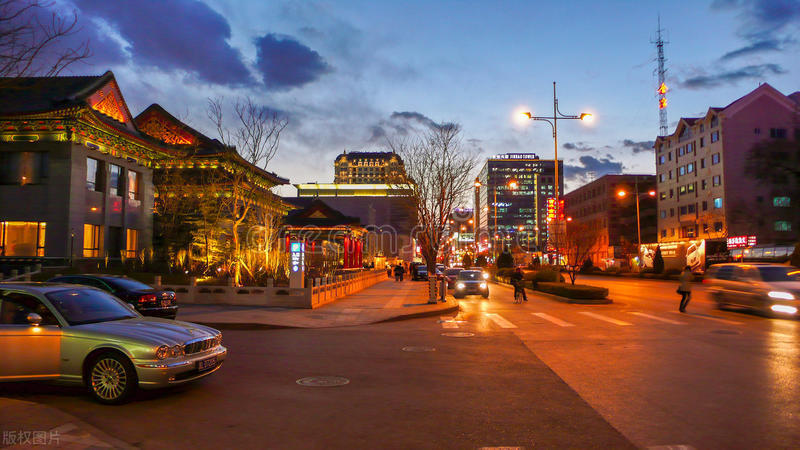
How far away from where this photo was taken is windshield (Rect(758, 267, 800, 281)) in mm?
17203

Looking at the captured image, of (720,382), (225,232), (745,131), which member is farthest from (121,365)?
(745,131)

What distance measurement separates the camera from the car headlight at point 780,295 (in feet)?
53.3

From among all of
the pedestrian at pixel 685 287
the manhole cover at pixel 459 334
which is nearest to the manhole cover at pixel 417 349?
the manhole cover at pixel 459 334

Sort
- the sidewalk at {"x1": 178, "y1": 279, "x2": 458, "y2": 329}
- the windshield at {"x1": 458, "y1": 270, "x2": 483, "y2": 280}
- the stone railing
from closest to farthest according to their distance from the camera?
the sidewalk at {"x1": 178, "y1": 279, "x2": 458, "y2": 329} < the stone railing < the windshield at {"x1": 458, "y1": 270, "x2": 483, "y2": 280}

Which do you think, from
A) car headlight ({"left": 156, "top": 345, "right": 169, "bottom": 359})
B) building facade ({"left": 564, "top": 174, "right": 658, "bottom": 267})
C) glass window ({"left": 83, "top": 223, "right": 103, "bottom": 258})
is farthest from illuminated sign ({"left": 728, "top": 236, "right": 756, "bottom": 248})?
car headlight ({"left": 156, "top": 345, "right": 169, "bottom": 359})

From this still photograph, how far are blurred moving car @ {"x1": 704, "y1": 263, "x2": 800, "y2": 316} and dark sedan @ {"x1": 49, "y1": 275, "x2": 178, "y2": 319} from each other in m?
18.3

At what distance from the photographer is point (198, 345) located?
23.5 ft

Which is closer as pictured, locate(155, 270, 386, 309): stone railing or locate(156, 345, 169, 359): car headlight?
locate(156, 345, 169, 359): car headlight

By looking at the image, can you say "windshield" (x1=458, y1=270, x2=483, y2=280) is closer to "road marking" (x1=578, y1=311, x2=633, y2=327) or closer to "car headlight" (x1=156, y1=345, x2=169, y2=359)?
"road marking" (x1=578, y1=311, x2=633, y2=327)

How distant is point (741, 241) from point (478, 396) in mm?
60583

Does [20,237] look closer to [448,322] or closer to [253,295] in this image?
[253,295]

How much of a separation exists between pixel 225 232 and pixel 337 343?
1993 cm

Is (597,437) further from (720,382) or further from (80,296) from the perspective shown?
(80,296)

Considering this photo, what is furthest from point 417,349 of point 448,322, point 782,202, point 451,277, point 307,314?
point 451,277
